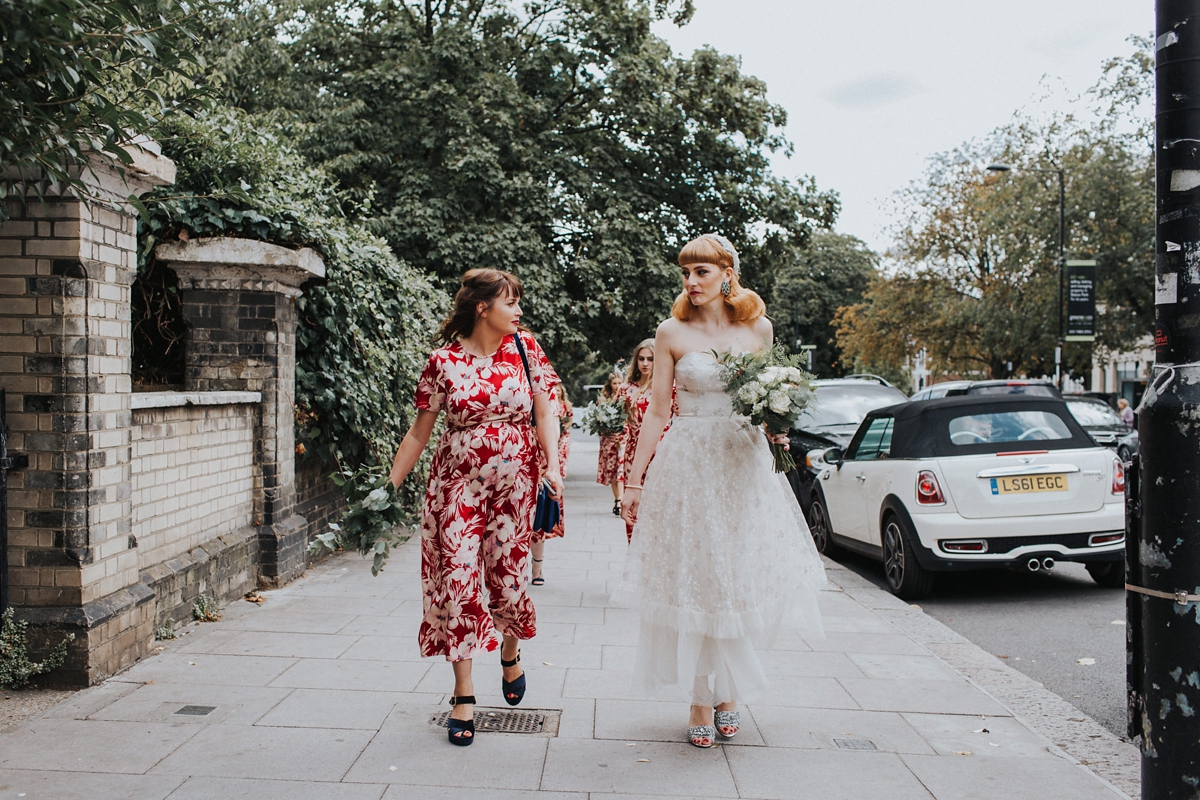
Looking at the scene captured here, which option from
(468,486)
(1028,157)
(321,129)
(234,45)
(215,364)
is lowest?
(468,486)

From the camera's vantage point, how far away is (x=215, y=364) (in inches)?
289

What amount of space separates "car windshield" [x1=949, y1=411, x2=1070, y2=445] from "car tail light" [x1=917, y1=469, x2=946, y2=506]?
45cm

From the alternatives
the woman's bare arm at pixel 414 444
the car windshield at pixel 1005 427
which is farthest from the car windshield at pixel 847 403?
the woman's bare arm at pixel 414 444

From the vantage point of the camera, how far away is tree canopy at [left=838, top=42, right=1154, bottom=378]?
28094 millimetres

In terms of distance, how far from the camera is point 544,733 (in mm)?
4227

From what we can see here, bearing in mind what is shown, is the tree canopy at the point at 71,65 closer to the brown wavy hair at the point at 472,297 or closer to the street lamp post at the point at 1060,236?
the brown wavy hair at the point at 472,297

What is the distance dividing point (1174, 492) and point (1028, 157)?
3579 cm

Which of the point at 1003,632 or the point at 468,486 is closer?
the point at 468,486

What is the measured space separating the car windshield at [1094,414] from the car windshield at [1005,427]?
34.2 ft

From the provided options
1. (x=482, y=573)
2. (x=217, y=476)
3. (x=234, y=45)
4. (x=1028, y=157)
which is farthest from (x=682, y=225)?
(x=1028, y=157)

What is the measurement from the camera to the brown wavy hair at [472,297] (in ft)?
14.1

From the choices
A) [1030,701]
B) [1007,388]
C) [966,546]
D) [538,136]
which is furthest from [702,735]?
[538,136]

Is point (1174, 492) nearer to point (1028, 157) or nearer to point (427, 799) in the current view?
point (427, 799)

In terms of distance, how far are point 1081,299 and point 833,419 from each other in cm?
1526
